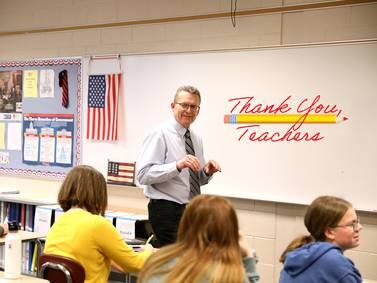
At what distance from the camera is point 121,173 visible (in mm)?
5043

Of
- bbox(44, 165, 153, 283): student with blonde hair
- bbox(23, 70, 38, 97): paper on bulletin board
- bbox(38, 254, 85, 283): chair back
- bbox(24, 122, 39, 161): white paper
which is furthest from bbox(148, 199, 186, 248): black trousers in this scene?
bbox(23, 70, 38, 97): paper on bulletin board

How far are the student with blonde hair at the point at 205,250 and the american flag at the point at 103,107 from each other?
344 centimetres

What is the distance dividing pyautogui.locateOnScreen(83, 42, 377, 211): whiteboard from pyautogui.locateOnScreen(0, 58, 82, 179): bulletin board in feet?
2.35

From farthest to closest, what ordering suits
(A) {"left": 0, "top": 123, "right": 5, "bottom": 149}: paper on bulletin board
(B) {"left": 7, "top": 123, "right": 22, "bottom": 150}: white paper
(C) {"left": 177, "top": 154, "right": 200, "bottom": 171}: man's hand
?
(A) {"left": 0, "top": 123, "right": 5, "bottom": 149}: paper on bulletin board < (B) {"left": 7, "top": 123, "right": 22, "bottom": 150}: white paper < (C) {"left": 177, "top": 154, "right": 200, "bottom": 171}: man's hand

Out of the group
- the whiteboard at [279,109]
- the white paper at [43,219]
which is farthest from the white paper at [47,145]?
the whiteboard at [279,109]

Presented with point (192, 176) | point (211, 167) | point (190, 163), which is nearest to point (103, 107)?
point (192, 176)

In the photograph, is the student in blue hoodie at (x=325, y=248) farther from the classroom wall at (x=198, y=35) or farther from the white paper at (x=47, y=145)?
the white paper at (x=47, y=145)

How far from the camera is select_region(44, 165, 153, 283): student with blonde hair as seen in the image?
2553 mm

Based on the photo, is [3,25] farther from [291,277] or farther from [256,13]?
[291,277]

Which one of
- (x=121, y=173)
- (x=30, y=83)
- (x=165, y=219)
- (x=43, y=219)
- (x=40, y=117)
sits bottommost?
(x=43, y=219)

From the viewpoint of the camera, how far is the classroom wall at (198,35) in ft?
13.1

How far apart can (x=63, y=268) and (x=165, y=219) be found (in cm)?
89

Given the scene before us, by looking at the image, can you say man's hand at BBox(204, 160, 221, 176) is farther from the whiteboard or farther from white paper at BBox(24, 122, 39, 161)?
white paper at BBox(24, 122, 39, 161)

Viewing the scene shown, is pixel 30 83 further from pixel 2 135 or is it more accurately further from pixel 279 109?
pixel 279 109
